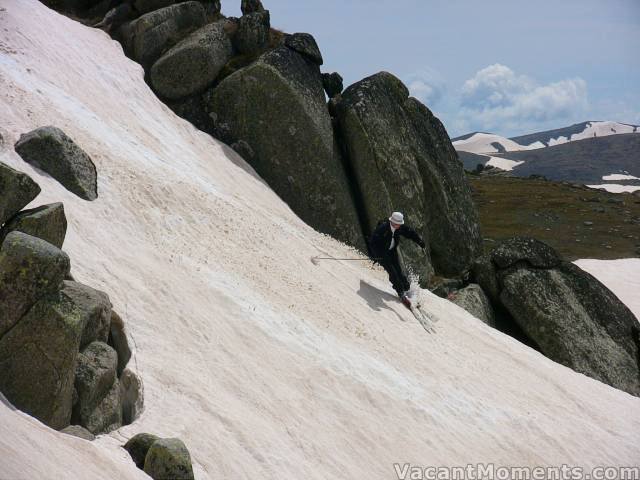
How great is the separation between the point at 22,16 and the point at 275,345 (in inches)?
836

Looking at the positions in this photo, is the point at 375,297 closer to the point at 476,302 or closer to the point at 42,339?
the point at 476,302

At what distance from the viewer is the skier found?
27.2m

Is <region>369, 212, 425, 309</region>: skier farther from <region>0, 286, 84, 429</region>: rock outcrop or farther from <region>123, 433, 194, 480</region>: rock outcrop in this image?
<region>0, 286, 84, 429</region>: rock outcrop

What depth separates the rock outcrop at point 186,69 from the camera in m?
35.3

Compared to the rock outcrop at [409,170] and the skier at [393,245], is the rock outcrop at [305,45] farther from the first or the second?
the skier at [393,245]

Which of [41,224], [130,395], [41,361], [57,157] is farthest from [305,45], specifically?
[41,361]

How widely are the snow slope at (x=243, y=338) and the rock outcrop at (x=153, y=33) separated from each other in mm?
3140

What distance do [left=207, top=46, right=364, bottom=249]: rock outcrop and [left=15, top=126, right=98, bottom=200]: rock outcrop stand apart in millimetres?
14969

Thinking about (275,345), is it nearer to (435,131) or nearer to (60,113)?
(60,113)

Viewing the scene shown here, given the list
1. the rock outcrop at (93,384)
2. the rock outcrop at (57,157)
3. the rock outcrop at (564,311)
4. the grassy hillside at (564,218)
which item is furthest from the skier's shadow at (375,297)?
the grassy hillside at (564,218)

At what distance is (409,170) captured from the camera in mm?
38219

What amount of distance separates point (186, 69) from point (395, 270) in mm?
17164

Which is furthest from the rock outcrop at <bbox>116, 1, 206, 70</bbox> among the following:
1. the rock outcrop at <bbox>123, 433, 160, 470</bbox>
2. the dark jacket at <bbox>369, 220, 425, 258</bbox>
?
the rock outcrop at <bbox>123, 433, 160, 470</bbox>

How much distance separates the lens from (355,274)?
29.1 m
